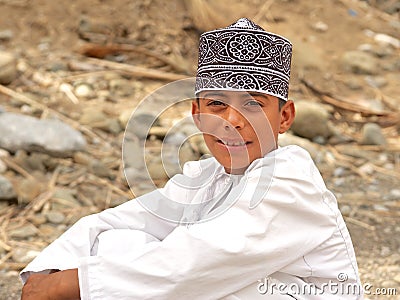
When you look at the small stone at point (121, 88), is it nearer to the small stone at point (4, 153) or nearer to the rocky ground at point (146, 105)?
the rocky ground at point (146, 105)

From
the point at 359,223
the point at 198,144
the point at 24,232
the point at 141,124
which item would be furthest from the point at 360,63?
the point at 24,232

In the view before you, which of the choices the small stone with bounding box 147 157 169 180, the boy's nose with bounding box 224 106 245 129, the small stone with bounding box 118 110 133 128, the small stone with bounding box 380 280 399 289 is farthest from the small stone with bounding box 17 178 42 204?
the boy's nose with bounding box 224 106 245 129

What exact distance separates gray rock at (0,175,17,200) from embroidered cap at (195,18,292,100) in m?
1.93

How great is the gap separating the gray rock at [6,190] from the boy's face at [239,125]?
75.5 inches

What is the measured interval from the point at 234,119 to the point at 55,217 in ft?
6.30

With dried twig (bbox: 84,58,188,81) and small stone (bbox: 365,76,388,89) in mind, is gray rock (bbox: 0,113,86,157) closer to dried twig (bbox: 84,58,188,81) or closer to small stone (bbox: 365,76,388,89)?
dried twig (bbox: 84,58,188,81)

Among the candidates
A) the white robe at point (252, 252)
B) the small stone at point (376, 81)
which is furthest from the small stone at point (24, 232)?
the small stone at point (376, 81)

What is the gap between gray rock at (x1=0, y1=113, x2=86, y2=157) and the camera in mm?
4008

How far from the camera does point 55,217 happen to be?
3559mm

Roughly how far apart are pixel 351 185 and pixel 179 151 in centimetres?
106

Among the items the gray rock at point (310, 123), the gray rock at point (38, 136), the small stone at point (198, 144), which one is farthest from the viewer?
the gray rock at point (310, 123)

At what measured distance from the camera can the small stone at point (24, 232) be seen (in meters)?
3.38

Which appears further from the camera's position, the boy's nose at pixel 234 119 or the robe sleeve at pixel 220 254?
the boy's nose at pixel 234 119

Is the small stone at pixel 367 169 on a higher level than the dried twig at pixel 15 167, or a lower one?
lower
